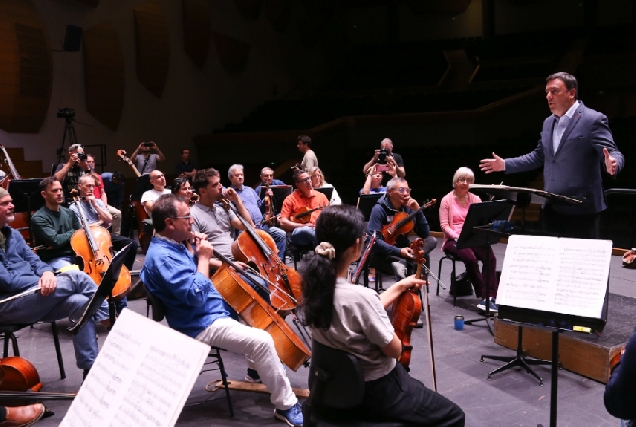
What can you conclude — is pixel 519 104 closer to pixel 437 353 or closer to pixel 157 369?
pixel 437 353

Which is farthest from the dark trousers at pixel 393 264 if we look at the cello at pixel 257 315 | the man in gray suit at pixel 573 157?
the cello at pixel 257 315

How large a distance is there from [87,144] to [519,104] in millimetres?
8958

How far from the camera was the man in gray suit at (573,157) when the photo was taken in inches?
143

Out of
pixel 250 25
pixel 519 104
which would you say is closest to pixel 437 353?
pixel 519 104

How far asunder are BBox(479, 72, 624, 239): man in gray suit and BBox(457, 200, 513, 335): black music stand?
0.75 m

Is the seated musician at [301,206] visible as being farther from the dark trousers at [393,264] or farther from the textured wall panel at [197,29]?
the textured wall panel at [197,29]

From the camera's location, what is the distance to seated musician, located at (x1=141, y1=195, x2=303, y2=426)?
3.04 meters

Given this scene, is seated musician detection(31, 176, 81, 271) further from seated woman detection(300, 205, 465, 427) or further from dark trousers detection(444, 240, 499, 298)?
dark trousers detection(444, 240, 499, 298)

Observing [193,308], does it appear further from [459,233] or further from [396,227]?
[459,233]

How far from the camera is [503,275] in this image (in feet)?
9.37

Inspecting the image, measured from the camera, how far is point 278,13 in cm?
1609

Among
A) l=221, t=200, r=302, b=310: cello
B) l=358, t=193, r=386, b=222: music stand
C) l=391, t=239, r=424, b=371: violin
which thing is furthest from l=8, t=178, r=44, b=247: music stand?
l=391, t=239, r=424, b=371: violin

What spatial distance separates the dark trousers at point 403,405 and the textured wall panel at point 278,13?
1490 centimetres

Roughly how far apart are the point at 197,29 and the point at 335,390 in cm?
1212
